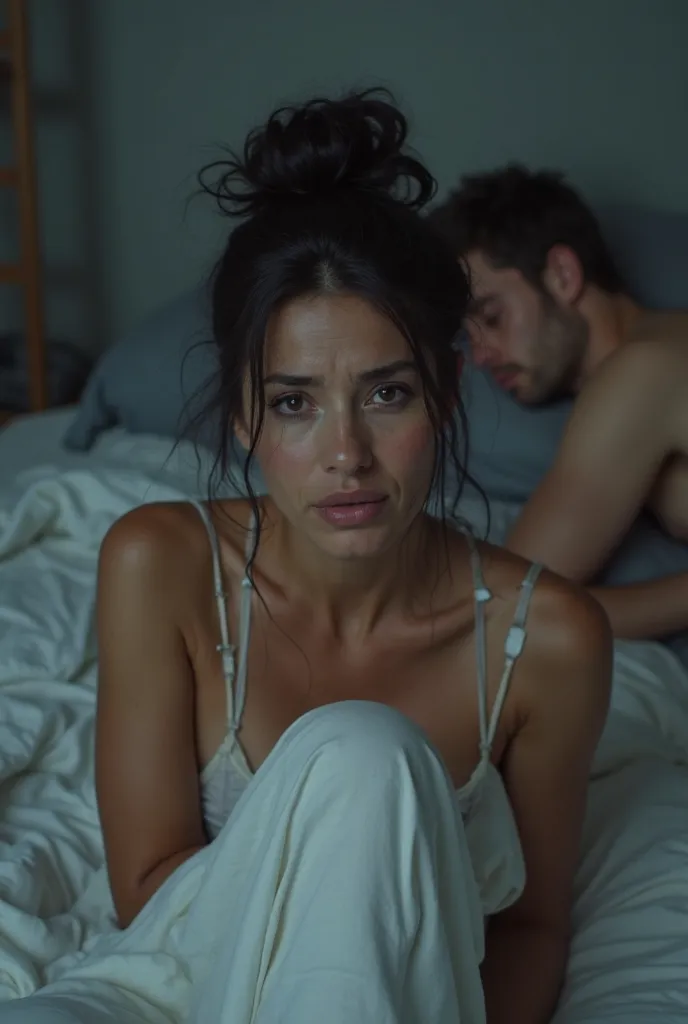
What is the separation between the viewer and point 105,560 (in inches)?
39.4

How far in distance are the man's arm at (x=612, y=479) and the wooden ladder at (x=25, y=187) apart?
49.7 inches

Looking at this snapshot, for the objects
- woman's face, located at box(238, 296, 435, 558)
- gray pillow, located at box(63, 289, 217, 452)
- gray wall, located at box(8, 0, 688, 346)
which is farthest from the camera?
gray wall, located at box(8, 0, 688, 346)

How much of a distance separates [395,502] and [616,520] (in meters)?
0.63

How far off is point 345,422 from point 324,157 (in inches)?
8.7

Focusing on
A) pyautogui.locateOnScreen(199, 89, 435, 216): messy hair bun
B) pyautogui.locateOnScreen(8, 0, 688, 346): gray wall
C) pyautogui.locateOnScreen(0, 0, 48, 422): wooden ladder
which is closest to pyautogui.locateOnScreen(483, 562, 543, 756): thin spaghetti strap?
Answer: pyautogui.locateOnScreen(199, 89, 435, 216): messy hair bun

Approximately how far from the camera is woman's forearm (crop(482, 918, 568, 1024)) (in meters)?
0.93

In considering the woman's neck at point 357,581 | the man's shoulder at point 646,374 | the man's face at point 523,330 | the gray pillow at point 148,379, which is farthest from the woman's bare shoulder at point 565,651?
the gray pillow at point 148,379

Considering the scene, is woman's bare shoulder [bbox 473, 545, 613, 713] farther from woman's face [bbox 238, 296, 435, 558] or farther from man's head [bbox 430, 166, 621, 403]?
man's head [bbox 430, 166, 621, 403]

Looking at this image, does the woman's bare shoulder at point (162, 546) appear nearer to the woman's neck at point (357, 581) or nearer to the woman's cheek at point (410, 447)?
the woman's neck at point (357, 581)

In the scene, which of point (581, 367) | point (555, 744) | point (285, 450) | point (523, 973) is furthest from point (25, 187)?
point (523, 973)

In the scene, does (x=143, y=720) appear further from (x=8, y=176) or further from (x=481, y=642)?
(x=8, y=176)

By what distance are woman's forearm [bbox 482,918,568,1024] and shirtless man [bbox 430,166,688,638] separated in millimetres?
507

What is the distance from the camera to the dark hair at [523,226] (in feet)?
5.56

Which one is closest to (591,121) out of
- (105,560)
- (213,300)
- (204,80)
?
(204,80)
